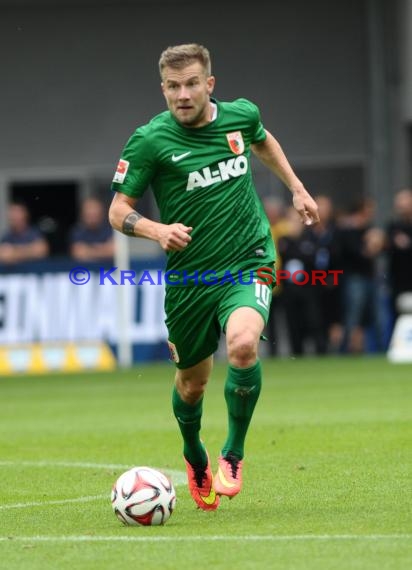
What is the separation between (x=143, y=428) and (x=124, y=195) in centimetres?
548

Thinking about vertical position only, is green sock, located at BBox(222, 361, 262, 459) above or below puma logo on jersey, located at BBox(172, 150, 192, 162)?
below

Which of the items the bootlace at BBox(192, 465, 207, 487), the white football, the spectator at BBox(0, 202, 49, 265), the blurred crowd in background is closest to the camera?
the white football

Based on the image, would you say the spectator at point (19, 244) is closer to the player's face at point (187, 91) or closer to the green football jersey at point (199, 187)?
the green football jersey at point (199, 187)

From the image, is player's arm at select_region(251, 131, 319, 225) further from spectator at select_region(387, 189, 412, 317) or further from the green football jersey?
spectator at select_region(387, 189, 412, 317)

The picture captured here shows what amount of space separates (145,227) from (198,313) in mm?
598

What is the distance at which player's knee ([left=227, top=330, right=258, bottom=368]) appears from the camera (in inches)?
295

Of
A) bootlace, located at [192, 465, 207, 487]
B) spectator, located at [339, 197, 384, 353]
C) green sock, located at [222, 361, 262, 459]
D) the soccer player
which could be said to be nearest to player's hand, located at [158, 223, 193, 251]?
the soccer player

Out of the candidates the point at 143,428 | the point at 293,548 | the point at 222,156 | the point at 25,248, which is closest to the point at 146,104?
the point at 25,248

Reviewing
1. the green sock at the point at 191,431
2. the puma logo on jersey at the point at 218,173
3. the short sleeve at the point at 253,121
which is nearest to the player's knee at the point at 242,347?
the green sock at the point at 191,431

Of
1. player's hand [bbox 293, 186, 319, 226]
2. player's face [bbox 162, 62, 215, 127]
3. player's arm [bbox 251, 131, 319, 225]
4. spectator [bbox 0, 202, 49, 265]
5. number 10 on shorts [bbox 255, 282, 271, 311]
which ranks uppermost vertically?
player's face [bbox 162, 62, 215, 127]

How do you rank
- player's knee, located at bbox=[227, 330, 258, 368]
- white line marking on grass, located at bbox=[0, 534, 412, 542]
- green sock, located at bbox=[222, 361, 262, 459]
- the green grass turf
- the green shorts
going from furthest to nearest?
1. the green shorts
2. green sock, located at bbox=[222, 361, 262, 459]
3. player's knee, located at bbox=[227, 330, 258, 368]
4. white line marking on grass, located at bbox=[0, 534, 412, 542]
5. the green grass turf

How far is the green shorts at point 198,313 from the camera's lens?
7859 mm

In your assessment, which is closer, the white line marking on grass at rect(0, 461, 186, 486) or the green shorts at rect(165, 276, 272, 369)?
the green shorts at rect(165, 276, 272, 369)

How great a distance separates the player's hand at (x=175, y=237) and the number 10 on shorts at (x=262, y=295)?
0.60m
